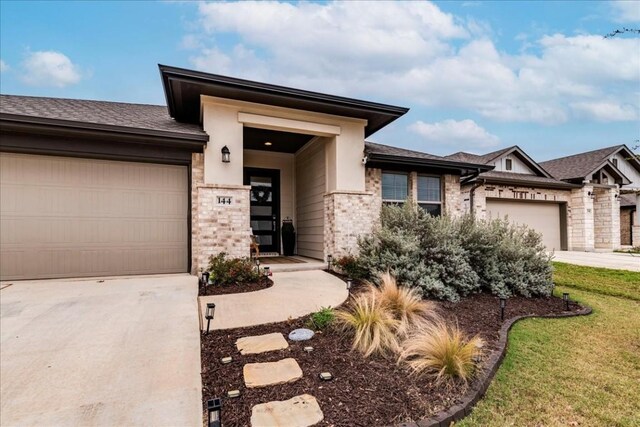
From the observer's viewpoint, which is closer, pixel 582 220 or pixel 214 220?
pixel 214 220

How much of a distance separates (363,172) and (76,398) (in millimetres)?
6931

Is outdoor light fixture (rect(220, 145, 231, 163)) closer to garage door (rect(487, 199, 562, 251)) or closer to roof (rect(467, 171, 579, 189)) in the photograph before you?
roof (rect(467, 171, 579, 189))

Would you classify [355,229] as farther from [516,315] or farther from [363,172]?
[516,315]

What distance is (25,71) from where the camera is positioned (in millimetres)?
13664

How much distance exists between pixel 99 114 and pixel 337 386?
7.34m

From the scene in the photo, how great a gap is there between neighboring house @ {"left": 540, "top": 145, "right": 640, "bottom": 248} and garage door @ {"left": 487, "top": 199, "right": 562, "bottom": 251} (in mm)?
2015

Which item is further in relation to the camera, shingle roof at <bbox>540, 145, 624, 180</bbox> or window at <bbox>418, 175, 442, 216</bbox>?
shingle roof at <bbox>540, 145, 624, 180</bbox>

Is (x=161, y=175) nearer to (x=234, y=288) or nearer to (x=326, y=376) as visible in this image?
(x=234, y=288)

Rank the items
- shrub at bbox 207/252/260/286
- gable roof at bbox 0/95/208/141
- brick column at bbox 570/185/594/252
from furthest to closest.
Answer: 1. brick column at bbox 570/185/594/252
2. shrub at bbox 207/252/260/286
3. gable roof at bbox 0/95/208/141

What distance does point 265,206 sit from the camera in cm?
1049

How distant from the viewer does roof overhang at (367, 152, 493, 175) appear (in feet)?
27.2

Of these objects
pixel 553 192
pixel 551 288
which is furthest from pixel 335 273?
pixel 553 192

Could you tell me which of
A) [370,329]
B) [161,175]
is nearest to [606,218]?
[370,329]

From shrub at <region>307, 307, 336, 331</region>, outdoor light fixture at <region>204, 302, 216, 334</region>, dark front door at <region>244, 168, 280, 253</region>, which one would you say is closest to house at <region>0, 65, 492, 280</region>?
dark front door at <region>244, 168, 280, 253</region>
